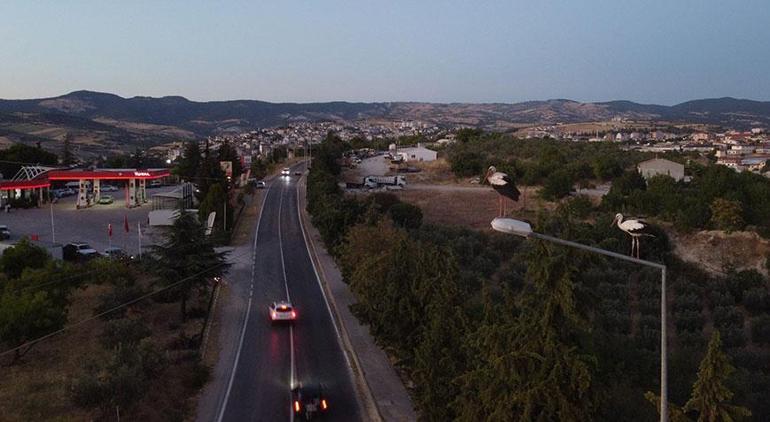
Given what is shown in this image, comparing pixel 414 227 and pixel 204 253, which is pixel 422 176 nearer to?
pixel 414 227

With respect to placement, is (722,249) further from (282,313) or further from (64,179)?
(64,179)

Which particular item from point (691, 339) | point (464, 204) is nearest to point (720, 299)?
point (691, 339)

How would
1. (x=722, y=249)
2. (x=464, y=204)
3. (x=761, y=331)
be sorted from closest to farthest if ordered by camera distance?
(x=761, y=331), (x=722, y=249), (x=464, y=204)

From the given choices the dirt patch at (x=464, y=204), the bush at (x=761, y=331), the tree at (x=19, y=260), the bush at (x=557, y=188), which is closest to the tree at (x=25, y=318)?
the tree at (x=19, y=260)

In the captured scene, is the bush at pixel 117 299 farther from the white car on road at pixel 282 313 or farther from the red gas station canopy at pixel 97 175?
the red gas station canopy at pixel 97 175

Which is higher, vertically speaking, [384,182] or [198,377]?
[384,182]

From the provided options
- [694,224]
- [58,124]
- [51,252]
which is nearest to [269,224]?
[51,252]
